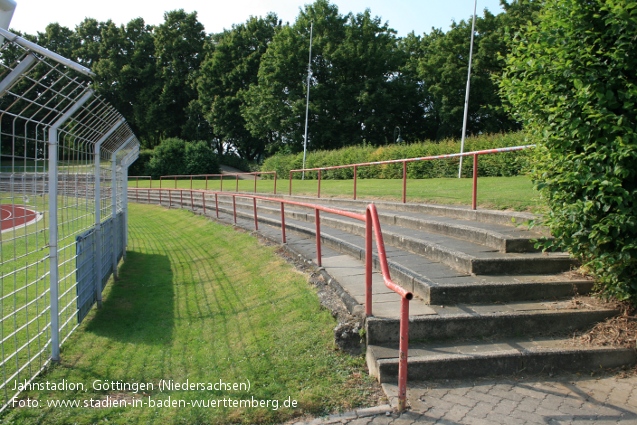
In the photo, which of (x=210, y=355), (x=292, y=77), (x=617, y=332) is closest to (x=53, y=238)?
(x=210, y=355)

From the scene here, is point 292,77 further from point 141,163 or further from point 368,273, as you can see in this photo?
point 368,273

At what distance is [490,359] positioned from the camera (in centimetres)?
358

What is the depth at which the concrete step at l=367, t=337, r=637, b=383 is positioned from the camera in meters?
3.54

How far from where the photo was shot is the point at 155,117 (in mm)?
52312

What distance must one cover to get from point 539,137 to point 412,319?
1978mm

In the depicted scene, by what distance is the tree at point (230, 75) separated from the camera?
49750 mm

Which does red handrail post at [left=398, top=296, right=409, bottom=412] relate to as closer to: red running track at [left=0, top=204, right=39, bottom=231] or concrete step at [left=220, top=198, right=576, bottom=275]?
concrete step at [left=220, top=198, right=576, bottom=275]

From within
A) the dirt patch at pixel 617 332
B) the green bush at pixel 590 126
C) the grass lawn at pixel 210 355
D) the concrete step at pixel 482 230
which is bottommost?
the grass lawn at pixel 210 355

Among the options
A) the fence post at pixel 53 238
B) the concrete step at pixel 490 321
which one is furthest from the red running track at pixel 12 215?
Answer: the concrete step at pixel 490 321

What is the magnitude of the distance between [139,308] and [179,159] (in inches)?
1398

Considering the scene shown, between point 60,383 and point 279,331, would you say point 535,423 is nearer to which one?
point 279,331

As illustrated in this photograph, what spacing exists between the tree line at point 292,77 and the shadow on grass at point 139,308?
87.3 feet

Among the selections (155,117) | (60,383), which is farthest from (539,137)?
(155,117)

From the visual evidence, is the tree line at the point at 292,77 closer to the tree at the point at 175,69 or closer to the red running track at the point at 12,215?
the tree at the point at 175,69
